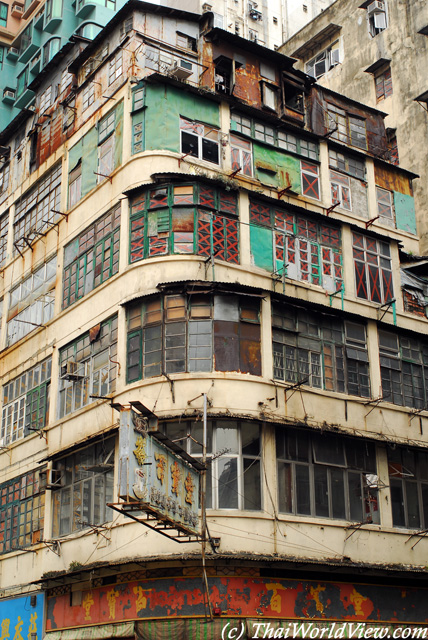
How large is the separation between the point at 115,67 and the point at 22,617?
14.6 meters

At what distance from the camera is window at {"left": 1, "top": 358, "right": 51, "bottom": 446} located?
23500 mm

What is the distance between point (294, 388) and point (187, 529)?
17.0 feet

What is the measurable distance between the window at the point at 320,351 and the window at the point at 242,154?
13.7 feet

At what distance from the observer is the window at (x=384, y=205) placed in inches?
983

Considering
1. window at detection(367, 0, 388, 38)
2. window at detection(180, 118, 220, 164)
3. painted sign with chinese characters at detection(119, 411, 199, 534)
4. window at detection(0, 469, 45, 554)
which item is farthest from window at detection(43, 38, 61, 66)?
painted sign with chinese characters at detection(119, 411, 199, 534)

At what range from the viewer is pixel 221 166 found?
22.1 metres

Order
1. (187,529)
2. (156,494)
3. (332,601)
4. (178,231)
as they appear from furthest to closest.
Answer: (178,231)
(332,601)
(187,529)
(156,494)

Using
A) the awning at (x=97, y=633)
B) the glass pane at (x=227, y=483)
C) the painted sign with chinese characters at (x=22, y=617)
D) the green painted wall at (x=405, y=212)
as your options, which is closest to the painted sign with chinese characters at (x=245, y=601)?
the awning at (x=97, y=633)

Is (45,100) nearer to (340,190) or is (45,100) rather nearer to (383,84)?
(340,190)

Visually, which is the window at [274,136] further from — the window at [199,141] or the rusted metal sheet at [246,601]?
the rusted metal sheet at [246,601]

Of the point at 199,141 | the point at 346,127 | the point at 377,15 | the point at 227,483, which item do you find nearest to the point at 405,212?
the point at 346,127

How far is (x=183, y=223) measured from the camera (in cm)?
2027

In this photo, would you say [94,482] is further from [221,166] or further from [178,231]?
[221,166]

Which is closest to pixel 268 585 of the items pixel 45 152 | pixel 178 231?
pixel 178 231
